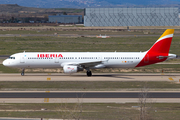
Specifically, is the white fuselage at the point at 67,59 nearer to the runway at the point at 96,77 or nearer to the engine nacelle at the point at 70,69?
the engine nacelle at the point at 70,69

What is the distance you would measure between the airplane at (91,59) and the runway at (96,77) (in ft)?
5.88

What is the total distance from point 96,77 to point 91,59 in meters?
3.32

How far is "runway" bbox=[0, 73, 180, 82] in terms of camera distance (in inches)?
1919

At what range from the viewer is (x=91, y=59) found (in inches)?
2046

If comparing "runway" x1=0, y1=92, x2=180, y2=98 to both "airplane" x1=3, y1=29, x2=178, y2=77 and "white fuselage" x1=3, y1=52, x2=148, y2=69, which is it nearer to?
"airplane" x1=3, y1=29, x2=178, y2=77

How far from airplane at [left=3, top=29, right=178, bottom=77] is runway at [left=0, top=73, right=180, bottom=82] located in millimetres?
1792

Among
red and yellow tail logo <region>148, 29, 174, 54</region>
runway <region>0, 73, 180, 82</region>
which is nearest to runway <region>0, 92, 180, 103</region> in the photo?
runway <region>0, 73, 180, 82</region>

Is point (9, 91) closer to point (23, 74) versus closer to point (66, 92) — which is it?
point (66, 92)

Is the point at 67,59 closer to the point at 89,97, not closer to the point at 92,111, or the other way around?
the point at 89,97

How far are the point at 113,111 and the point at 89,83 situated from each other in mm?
16313

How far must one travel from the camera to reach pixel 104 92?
3919 centimetres

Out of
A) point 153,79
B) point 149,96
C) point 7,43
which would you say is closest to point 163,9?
point 7,43

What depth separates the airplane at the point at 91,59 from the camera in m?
51.4

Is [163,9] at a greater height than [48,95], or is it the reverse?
[163,9]
